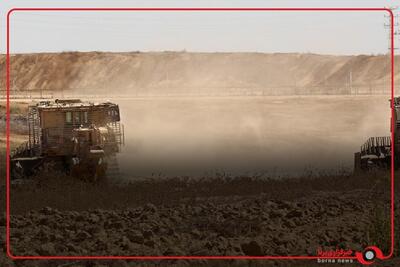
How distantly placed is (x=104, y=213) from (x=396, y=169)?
1341 centimetres

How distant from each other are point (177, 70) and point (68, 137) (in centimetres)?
10437

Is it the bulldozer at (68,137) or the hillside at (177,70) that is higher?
the hillside at (177,70)

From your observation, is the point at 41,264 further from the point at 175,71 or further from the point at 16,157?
the point at 175,71

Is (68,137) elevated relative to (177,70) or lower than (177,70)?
lower

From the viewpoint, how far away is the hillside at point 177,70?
12231 centimetres

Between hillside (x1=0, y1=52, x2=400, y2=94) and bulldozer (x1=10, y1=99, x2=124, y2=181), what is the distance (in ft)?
294

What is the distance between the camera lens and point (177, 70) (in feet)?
426

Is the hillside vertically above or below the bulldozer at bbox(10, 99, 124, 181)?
above

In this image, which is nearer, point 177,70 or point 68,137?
point 68,137

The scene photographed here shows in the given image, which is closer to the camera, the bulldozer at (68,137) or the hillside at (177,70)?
the bulldozer at (68,137)

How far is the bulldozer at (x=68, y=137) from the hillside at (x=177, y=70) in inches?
3524

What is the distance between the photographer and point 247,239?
12383 mm

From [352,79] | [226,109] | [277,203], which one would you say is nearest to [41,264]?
[277,203]

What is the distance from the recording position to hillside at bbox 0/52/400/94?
4815 inches
